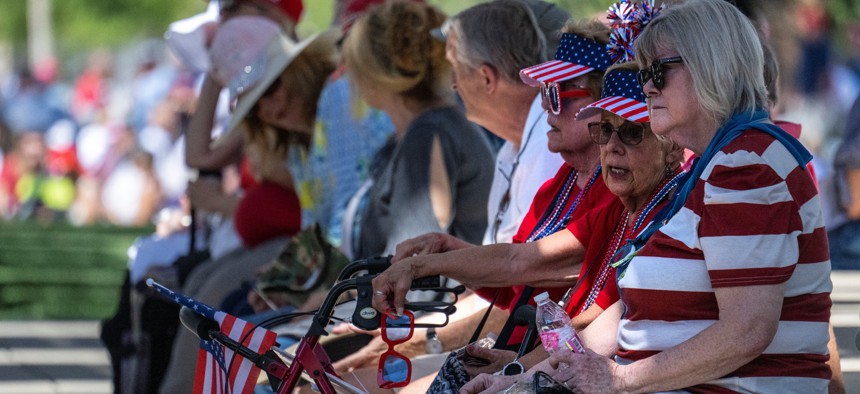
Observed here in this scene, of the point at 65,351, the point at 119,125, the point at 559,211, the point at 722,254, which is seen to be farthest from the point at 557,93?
the point at 119,125

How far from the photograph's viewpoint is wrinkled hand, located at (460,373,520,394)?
300 centimetres

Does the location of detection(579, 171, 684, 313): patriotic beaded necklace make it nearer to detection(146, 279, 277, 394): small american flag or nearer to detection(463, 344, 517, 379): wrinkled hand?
detection(463, 344, 517, 379): wrinkled hand

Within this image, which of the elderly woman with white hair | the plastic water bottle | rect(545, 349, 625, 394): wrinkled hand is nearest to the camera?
the elderly woman with white hair

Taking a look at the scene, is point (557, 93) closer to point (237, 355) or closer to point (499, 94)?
point (499, 94)

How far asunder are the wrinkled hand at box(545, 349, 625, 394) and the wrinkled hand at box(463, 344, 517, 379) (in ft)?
1.62

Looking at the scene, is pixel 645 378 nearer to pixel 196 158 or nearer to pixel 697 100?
pixel 697 100

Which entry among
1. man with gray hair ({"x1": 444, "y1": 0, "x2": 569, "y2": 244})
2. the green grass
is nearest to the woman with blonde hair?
man with gray hair ({"x1": 444, "y1": 0, "x2": 569, "y2": 244})

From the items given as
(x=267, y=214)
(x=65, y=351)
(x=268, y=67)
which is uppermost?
(x=268, y=67)

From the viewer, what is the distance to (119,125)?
2123 cm

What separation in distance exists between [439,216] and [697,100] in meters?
1.90

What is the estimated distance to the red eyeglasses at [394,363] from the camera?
11.0 ft

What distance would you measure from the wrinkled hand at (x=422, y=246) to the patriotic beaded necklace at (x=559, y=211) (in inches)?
10.1

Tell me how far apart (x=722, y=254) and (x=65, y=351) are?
753 cm

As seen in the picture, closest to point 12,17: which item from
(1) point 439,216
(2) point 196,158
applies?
(2) point 196,158
